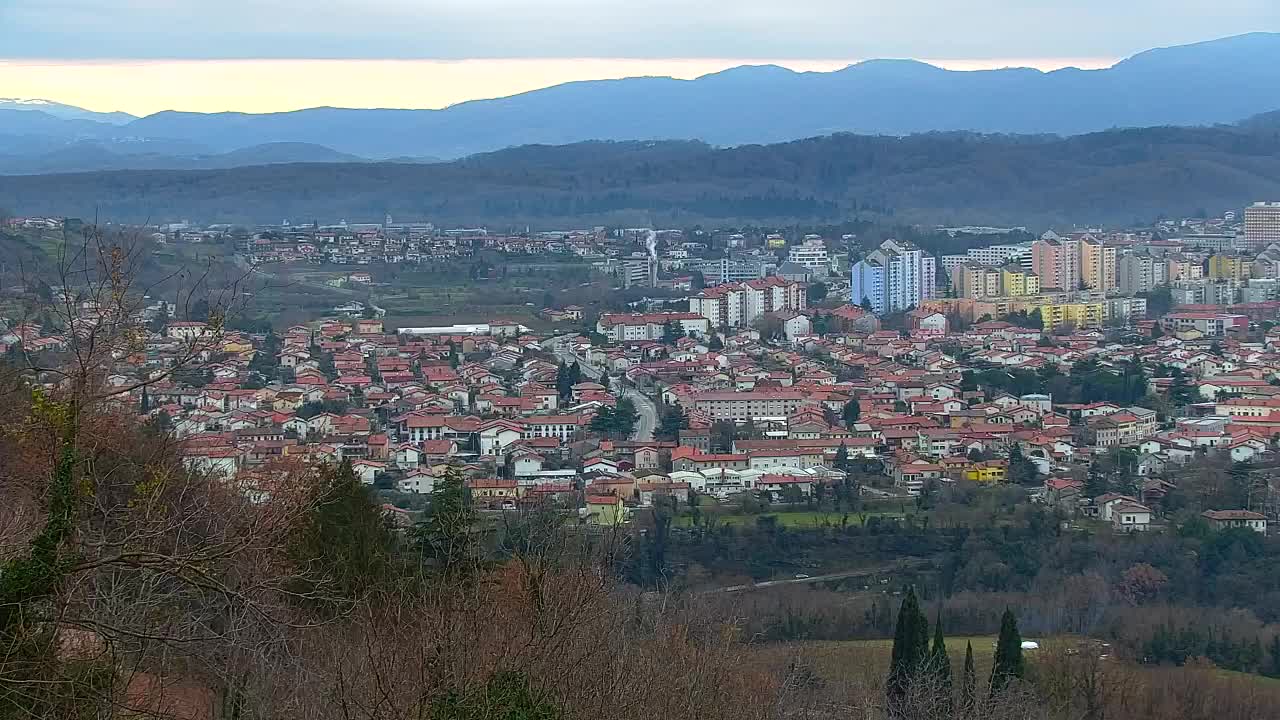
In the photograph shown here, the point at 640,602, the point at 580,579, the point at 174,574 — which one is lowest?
the point at 640,602

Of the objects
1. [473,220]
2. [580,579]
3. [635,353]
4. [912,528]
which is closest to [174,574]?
[580,579]

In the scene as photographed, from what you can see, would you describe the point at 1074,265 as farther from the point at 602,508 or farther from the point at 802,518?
the point at 602,508

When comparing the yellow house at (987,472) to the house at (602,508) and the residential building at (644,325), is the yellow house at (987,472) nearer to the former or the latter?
the house at (602,508)

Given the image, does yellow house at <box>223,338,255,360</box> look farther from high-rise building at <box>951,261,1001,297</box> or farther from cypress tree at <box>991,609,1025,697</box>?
cypress tree at <box>991,609,1025,697</box>

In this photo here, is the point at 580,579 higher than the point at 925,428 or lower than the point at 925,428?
higher

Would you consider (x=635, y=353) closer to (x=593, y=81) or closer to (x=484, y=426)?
(x=484, y=426)

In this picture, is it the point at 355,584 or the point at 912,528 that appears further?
the point at 912,528

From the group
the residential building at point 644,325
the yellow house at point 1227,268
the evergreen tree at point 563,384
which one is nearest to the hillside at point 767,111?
the yellow house at point 1227,268
